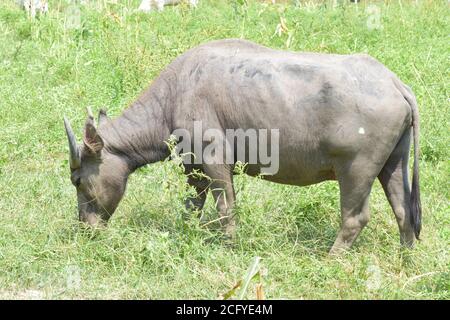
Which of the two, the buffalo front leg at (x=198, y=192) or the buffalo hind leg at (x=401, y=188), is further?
the buffalo front leg at (x=198, y=192)

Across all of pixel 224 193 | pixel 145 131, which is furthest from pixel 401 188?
pixel 145 131

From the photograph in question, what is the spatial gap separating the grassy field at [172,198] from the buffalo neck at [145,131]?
218 mm

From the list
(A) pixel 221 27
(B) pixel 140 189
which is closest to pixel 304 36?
(A) pixel 221 27

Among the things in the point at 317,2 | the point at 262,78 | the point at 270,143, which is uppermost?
the point at 262,78

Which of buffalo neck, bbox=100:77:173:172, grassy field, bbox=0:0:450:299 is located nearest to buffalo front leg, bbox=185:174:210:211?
grassy field, bbox=0:0:450:299

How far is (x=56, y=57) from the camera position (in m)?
11.9

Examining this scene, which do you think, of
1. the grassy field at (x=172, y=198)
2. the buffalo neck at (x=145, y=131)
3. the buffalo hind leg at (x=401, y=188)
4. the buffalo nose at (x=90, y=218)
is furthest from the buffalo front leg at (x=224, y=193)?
the buffalo hind leg at (x=401, y=188)

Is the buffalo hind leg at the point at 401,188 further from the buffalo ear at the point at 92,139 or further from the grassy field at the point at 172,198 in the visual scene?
the buffalo ear at the point at 92,139

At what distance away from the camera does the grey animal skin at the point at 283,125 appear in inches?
272

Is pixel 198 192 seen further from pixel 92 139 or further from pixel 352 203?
pixel 352 203

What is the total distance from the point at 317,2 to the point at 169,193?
28.1 feet

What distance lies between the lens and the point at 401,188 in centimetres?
725

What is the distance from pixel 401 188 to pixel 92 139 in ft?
8.17

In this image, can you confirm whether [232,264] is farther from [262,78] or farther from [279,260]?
[262,78]
